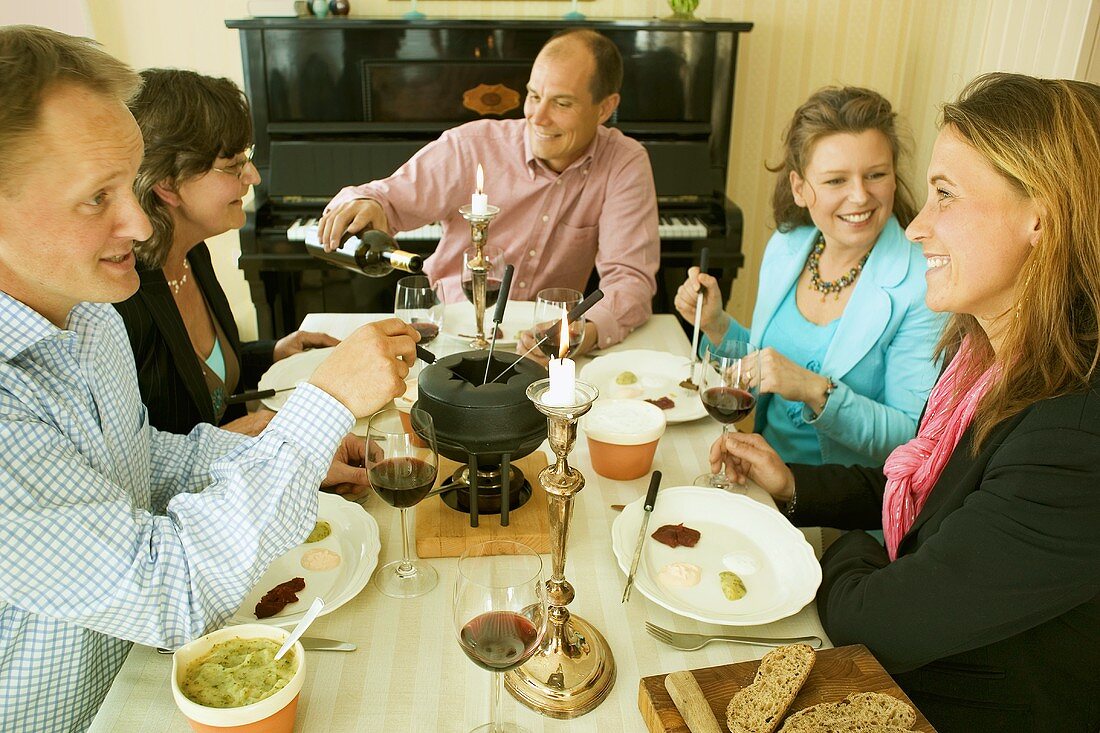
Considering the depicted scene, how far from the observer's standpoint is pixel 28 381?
39.3 inches

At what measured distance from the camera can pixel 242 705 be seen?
0.88 meters

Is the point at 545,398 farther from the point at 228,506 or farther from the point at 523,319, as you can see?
the point at 523,319

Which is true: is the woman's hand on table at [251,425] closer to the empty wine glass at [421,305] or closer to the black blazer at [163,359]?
the black blazer at [163,359]

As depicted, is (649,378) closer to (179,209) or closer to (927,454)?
(927,454)

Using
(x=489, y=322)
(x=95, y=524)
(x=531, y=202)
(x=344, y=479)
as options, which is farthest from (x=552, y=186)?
(x=95, y=524)

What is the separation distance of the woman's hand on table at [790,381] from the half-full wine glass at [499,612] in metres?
0.98

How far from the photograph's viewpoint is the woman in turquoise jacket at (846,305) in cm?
178

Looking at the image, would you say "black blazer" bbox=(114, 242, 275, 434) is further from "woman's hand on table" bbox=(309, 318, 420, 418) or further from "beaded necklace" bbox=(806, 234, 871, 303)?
"beaded necklace" bbox=(806, 234, 871, 303)

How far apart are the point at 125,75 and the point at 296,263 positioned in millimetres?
2150

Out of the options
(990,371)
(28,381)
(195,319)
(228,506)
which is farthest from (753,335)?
(28,381)

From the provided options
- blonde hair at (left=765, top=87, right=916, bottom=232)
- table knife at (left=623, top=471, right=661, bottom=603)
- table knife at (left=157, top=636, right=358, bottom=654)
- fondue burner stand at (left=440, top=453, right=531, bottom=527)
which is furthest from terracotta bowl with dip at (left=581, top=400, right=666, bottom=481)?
blonde hair at (left=765, top=87, right=916, bottom=232)

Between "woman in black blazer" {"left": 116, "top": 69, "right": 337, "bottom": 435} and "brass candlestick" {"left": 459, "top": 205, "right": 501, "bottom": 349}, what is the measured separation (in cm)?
50

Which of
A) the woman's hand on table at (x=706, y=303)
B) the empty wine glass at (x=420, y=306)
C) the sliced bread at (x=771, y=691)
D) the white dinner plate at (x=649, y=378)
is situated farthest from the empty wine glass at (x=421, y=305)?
the sliced bread at (x=771, y=691)

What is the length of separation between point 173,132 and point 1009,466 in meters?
1.58
